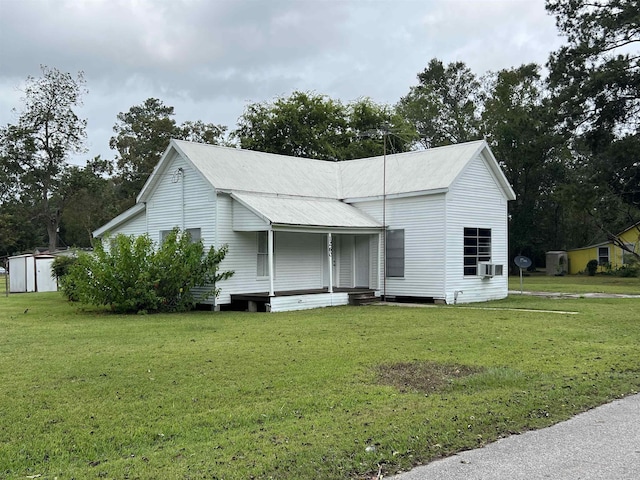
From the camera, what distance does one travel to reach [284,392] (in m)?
6.96

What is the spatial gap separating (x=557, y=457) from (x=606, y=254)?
144 feet

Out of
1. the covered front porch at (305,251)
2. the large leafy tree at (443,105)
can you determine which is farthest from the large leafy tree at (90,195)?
the covered front porch at (305,251)

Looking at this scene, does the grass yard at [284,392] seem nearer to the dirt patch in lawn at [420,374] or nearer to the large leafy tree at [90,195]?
the dirt patch in lawn at [420,374]

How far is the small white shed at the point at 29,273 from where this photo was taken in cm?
2842

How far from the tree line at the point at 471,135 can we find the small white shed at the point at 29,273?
9.82 m

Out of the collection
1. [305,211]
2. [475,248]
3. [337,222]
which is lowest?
[475,248]

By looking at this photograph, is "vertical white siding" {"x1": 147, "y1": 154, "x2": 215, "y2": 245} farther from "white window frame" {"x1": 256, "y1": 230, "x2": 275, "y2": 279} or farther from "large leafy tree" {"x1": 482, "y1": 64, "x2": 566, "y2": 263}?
"large leafy tree" {"x1": 482, "y1": 64, "x2": 566, "y2": 263}

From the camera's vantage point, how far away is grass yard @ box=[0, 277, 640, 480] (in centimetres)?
488

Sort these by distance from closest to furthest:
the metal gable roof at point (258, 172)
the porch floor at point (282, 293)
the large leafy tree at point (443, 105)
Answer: the porch floor at point (282, 293) → the metal gable roof at point (258, 172) → the large leafy tree at point (443, 105)

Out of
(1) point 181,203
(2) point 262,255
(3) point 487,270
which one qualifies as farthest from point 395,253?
(1) point 181,203

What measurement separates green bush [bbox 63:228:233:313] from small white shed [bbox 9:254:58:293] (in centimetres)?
1309

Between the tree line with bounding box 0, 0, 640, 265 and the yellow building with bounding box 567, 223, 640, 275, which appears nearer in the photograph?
the tree line with bounding box 0, 0, 640, 265

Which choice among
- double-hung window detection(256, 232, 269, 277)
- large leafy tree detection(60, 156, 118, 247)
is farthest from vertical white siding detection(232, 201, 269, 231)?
large leafy tree detection(60, 156, 118, 247)

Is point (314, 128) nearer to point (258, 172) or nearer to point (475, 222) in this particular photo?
point (258, 172)
